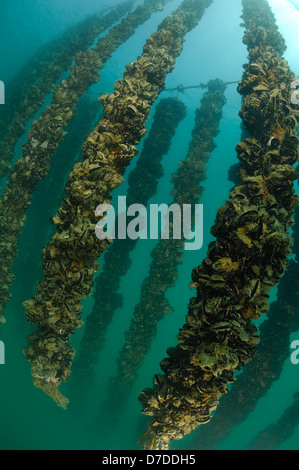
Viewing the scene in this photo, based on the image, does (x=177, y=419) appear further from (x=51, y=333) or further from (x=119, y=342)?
(x=119, y=342)

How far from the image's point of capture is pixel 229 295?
101 inches

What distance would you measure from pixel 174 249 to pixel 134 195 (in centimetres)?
280

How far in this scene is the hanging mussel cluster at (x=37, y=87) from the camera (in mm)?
8797

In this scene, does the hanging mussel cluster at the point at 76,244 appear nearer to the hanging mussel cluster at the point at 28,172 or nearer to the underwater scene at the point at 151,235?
the underwater scene at the point at 151,235

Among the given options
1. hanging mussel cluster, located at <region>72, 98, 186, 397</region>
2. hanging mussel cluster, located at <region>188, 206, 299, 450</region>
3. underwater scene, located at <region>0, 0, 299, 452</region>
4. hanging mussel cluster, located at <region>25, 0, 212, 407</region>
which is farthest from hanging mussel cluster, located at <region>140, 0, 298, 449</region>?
hanging mussel cluster, located at <region>72, 98, 186, 397</region>

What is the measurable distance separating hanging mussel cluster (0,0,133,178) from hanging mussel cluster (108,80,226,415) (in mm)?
5878

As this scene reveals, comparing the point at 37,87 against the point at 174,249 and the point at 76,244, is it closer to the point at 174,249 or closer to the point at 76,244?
the point at 174,249

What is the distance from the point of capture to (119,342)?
128 feet

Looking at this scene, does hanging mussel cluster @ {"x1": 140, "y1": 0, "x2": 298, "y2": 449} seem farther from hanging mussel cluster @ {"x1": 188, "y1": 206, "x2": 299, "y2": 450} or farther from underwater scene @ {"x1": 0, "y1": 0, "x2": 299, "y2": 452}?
hanging mussel cluster @ {"x1": 188, "y1": 206, "x2": 299, "y2": 450}

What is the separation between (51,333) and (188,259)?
47.0 meters

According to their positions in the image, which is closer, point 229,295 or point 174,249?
point 229,295

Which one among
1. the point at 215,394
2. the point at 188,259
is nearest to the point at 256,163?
the point at 215,394

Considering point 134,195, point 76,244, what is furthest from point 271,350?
point 76,244

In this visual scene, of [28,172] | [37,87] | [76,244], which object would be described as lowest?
[76,244]
